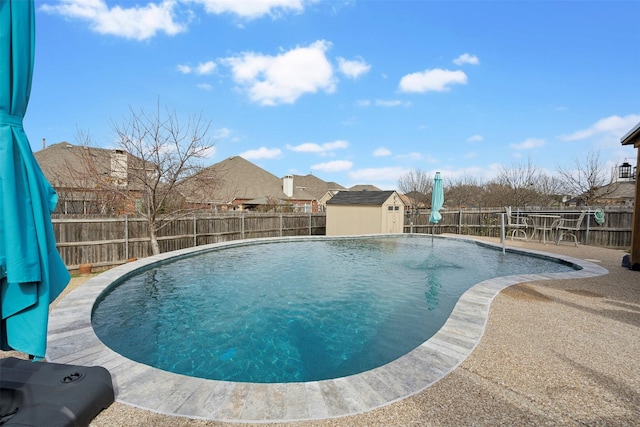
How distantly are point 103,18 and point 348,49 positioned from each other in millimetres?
8970

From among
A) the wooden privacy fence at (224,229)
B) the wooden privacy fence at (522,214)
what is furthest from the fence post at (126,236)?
the wooden privacy fence at (522,214)

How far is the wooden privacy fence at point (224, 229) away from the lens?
891 centimetres

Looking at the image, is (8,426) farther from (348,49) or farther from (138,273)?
(348,49)

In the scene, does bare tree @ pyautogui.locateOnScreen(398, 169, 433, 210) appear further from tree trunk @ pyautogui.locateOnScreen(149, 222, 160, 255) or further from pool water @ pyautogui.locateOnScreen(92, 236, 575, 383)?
tree trunk @ pyautogui.locateOnScreen(149, 222, 160, 255)

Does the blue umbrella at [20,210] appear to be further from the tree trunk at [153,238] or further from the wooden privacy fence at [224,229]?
the tree trunk at [153,238]

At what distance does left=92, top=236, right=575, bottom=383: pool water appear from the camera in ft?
12.9

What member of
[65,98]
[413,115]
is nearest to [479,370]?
[65,98]

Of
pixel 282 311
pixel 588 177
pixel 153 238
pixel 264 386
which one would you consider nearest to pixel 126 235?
pixel 153 238

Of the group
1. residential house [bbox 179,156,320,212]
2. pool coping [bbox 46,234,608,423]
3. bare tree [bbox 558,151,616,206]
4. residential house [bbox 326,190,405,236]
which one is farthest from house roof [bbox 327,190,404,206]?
bare tree [bbox 558,151,616,206]

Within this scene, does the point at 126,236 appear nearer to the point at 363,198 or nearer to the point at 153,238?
the point at 153,238

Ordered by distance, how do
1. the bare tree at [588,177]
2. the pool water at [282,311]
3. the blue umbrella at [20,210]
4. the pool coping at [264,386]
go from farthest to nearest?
the bare tree at [588,177]
the pool water at [282,311]
the pool coping at [264,386]
the blue umbrella at [20,210]

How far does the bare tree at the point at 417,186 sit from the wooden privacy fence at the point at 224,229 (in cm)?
1542

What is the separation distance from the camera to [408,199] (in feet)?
121

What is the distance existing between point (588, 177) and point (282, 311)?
91.9ft
